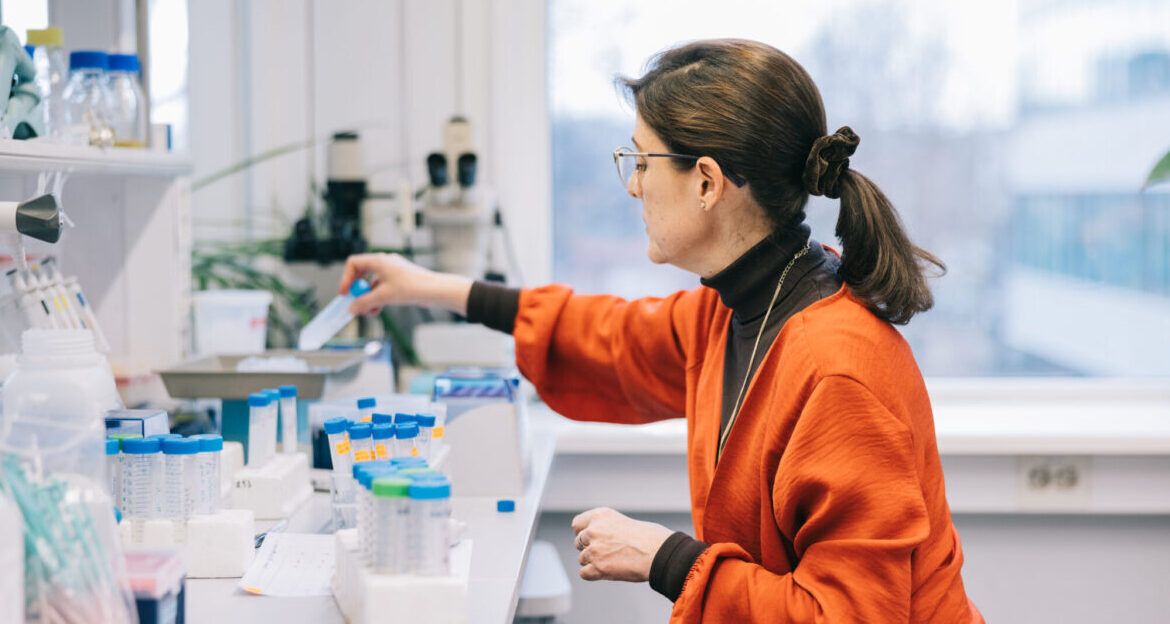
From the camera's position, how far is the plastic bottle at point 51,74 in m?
1.73

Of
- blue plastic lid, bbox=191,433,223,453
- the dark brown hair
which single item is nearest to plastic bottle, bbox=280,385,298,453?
blue plastic lid, bbox=191,433,223,453

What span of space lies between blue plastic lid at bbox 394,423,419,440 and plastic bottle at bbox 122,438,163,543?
28 centimetres

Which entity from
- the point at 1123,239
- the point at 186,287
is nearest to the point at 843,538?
the point at 186,287

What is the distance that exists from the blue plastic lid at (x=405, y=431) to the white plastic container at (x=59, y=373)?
35 cm

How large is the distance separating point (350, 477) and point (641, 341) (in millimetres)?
602

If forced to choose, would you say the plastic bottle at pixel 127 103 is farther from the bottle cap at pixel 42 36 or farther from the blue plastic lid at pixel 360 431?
the blue plastic lid at pixel 360 431

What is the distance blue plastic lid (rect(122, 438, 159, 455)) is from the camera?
128cm

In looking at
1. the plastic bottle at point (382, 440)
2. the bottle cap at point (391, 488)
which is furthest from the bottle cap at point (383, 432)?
the bottle cap at point (391, 488)

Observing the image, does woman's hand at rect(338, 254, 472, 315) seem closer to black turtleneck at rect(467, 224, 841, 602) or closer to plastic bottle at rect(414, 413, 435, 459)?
plastic bottle at rect(414, 413, 435, 459)

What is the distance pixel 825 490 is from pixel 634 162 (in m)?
0.56

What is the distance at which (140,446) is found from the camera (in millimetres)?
1279

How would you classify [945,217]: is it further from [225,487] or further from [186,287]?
[225,487]

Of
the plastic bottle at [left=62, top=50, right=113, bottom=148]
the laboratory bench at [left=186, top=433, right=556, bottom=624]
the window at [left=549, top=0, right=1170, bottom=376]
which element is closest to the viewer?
the laboratory bench at [left=186, top=433, right=556, bottom=624]

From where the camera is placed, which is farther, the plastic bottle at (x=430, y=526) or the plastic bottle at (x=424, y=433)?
the plastic bottle at (x=424, y=433)
